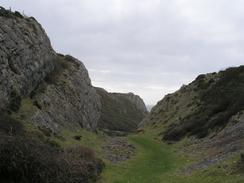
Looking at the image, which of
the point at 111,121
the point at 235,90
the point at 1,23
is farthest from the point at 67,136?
the point at 111,121

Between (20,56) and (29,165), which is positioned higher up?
(20,56)

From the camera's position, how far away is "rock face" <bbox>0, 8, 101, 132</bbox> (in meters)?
41.2

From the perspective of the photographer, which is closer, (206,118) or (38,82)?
(38,82)

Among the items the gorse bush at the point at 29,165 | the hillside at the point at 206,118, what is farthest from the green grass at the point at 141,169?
the gorse bush at the point at 29,165

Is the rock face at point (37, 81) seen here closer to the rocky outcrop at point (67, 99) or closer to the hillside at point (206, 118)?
the rocky outcrop at point (67, 99)

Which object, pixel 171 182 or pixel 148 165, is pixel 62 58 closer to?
pixel 148 165

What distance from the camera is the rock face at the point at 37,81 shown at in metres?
41.2

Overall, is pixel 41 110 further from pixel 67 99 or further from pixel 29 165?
pixel 29 165

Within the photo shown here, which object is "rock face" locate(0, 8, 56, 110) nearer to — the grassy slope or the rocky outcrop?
the rocky outcrop

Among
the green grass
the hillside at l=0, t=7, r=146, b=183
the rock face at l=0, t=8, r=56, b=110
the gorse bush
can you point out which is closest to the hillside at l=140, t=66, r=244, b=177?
the green grass

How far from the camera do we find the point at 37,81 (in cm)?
4959

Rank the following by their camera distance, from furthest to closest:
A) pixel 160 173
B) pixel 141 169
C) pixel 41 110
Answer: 1. pixel 41 110
2. pixel 141 169
3. pixel 160 173

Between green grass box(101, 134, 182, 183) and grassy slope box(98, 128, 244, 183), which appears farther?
green grass box(101, 134, 182, 183)

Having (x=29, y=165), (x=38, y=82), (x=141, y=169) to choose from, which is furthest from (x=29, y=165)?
(x=38, y=82)
